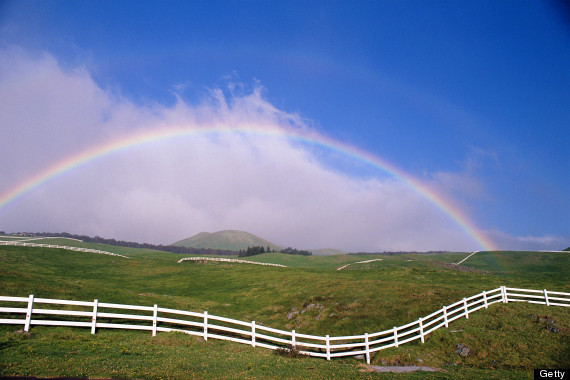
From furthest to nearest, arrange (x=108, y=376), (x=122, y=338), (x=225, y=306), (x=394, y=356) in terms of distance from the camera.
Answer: (x=225, y=306) < (x=394, y=356) < (x=122, y=338) < (x=108, y=376)

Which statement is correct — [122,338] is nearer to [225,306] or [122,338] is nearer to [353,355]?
[353,355]

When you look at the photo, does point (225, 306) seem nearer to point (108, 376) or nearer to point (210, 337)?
point (210, 337)

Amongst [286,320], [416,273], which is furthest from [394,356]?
[416,273]

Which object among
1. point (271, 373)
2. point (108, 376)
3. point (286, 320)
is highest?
point (108, 376)

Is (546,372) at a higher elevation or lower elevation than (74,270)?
lower

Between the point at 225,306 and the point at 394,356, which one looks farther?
the point at 225,306

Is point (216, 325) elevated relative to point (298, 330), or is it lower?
elevated

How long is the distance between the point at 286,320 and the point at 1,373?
27.0 m

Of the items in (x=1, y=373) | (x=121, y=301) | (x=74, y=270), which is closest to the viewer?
(x=1, y=373)

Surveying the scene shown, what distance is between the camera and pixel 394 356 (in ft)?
65.3

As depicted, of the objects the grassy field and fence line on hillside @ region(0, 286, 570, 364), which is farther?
fence line on hillside @ region(0, 286, 570, 364)

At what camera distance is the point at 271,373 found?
1316 centimetres

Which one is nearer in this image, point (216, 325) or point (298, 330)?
point (216, 325)

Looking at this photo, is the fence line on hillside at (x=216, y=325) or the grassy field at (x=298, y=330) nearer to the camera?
the grassy field at (x=298, y=330)
